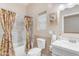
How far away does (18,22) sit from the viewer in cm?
173

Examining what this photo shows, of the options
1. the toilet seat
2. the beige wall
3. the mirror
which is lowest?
the toilet seat

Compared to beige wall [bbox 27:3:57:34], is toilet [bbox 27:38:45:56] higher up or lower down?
lower down

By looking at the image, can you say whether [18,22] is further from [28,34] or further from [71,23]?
[71,23]

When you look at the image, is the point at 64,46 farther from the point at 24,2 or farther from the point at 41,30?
the point at 24,2

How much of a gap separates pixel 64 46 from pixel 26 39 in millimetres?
479

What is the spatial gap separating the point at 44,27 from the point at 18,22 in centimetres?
33

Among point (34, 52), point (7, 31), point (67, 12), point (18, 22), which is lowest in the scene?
point (34, 52)

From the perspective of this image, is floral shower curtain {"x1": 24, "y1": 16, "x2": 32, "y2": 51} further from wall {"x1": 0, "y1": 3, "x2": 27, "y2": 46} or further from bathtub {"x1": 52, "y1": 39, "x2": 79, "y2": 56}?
bathtub {"x1": 52, "y1": 39, "x2": 79, "y2": 56}

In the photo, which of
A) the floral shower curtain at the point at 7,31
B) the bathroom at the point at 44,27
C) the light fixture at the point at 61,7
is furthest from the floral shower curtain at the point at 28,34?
the light fixture at the point at 61,7

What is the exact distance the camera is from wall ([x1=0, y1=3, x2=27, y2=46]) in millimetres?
1730

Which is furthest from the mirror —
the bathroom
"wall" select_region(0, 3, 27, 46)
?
"wall" select_region(0, 3, 27, 46)

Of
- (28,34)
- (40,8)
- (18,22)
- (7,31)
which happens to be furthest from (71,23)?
(7,31)

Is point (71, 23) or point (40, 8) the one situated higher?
point (40, 8)

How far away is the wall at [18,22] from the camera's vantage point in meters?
1.73
